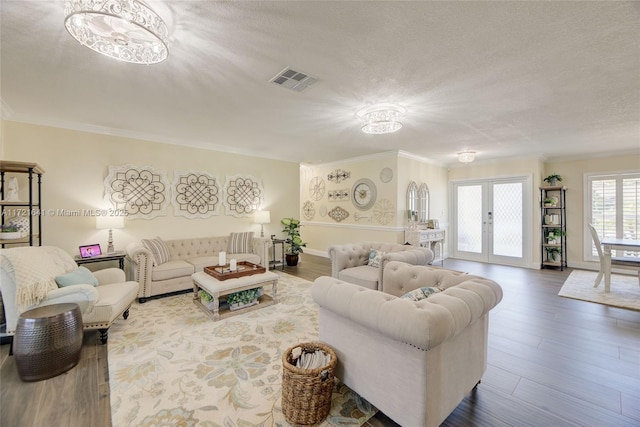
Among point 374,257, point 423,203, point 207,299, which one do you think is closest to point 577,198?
point 423,203

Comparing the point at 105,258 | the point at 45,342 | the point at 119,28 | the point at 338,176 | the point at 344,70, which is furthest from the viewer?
the point at 338,176

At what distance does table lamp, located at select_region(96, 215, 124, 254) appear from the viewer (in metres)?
3.96

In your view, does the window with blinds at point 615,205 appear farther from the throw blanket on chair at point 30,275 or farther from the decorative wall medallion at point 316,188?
the throw blanket on chair at point 30,275

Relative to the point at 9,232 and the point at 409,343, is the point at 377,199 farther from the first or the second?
the point at 9,232

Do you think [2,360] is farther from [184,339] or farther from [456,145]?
[456,145]

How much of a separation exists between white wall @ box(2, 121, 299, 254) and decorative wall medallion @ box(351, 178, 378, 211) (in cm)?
319

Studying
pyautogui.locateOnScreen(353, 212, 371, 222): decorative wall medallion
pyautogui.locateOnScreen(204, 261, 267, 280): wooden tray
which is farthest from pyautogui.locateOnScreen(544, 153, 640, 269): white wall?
pyautogui.locateOnScreen(204, 261, 267, 280): wooden tray

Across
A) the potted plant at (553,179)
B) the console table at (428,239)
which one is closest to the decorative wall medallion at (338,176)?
the console table at (428,239)

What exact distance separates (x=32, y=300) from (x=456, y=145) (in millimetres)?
6445

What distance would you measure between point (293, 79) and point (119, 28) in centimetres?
137

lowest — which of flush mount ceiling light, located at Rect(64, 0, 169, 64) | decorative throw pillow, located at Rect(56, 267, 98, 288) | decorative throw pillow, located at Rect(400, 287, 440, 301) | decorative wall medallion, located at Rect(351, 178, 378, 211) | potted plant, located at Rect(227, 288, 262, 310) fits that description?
potted plant, located at Rect(227, 288, 262, 310)

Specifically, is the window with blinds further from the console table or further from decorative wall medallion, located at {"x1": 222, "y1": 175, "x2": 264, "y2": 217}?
decorative wall medallion, located at {"x1": 222, "y1": 175, "x2": 264, "y2": 217}

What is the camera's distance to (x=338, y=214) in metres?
7.29

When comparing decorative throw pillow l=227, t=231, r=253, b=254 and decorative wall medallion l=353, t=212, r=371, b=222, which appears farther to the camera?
decorative wall medallion l=353, t=212, r=371, b=222
